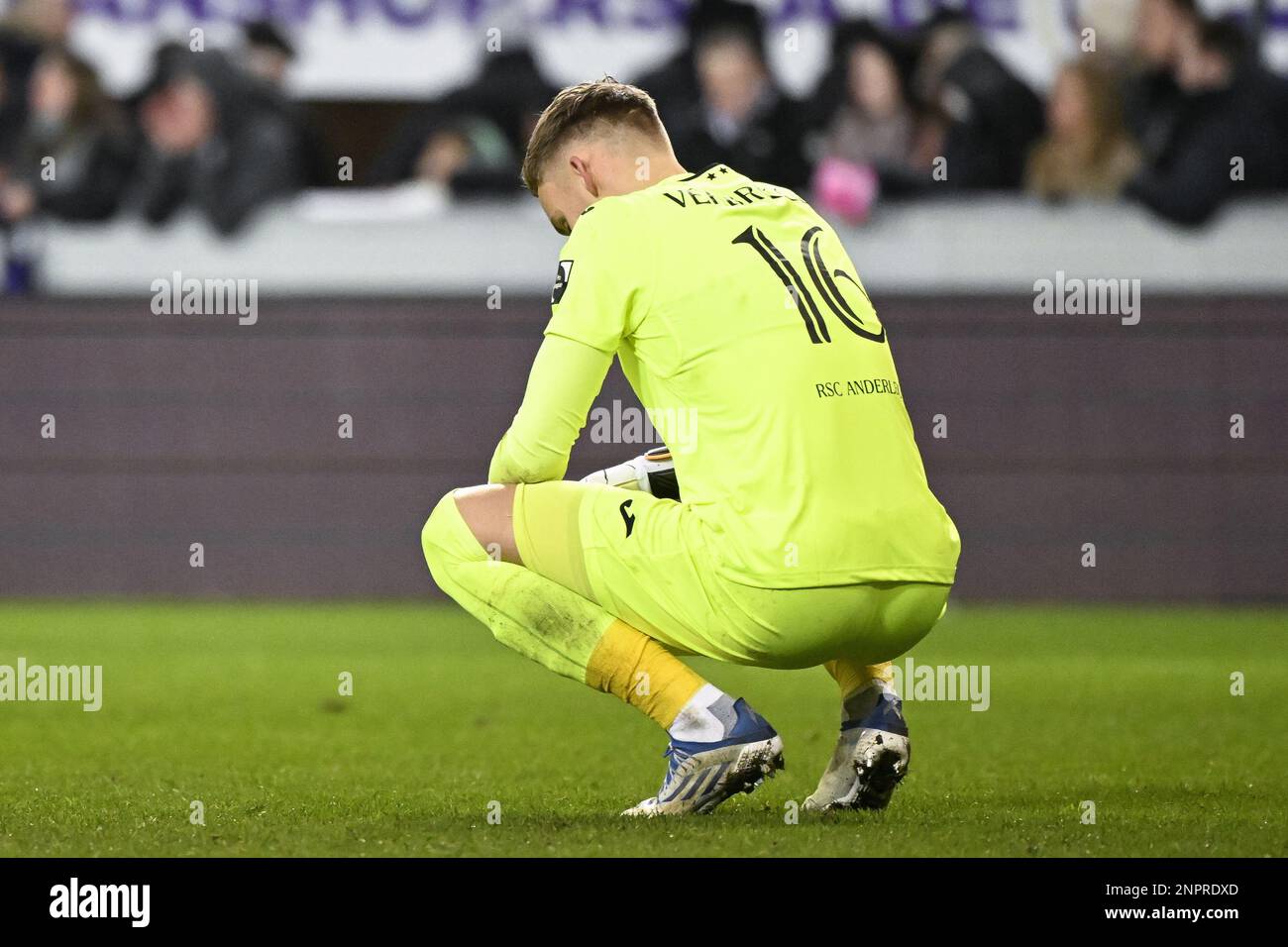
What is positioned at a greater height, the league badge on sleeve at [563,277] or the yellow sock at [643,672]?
Result: the league badge on sleeve at [563,277]

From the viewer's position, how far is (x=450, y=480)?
962 cm

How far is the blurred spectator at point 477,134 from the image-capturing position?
10.1m

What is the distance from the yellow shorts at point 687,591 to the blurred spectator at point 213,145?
7.17 meters

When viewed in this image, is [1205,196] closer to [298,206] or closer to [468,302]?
[468,302]

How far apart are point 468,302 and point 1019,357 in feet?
9.27

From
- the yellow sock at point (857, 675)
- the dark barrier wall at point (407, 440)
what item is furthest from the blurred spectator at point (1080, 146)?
the yellow sock at point (857, 675)

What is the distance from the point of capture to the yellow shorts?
10.6 feet

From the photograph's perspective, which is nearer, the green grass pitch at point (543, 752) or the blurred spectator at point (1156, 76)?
the green grass pitch at point (543, 752)

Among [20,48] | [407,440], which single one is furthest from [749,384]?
[20,48]

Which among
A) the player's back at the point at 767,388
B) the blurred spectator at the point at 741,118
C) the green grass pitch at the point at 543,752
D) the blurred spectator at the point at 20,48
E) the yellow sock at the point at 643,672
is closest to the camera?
the player's back at the point at 767,388

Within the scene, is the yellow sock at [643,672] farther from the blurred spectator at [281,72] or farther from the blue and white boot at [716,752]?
the blurred spectator at [281,72]

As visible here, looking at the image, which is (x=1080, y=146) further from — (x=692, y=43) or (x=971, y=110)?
(x=692, y=43)

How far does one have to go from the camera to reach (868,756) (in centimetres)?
349

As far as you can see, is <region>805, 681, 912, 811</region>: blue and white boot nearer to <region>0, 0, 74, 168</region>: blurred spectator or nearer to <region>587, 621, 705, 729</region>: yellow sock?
<region>587, 621, 705, 729</region>: yellow sock
